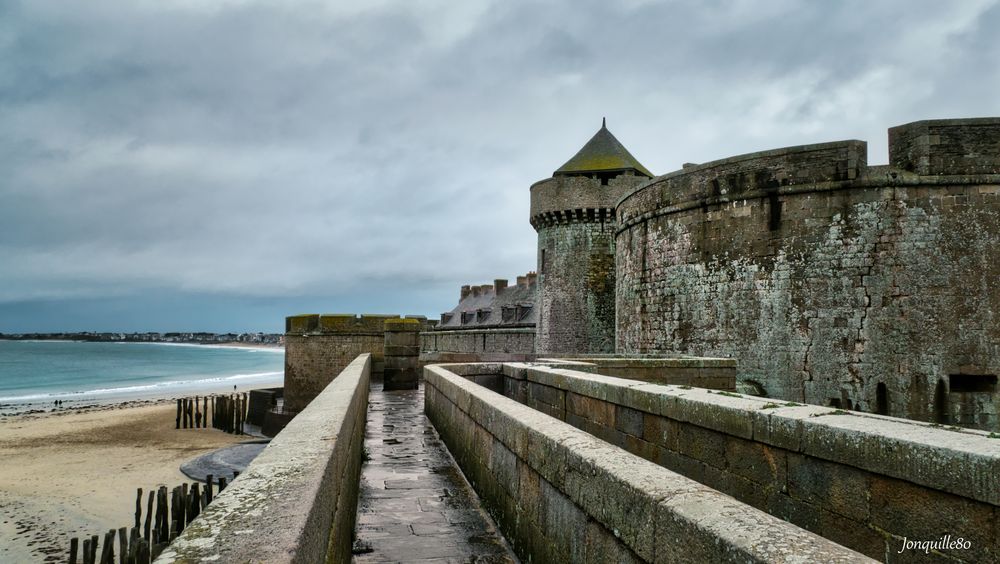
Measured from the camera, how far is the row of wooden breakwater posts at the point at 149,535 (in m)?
10.3

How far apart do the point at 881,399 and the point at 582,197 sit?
52.7 feet

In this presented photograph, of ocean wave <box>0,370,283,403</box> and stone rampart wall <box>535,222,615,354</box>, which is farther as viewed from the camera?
ocean wave <box>0,370,283,403</box>

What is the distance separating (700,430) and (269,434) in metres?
25.0

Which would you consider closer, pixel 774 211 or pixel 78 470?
pixel 774 211

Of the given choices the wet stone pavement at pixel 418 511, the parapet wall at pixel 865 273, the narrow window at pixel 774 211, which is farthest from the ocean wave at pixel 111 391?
the narrow window at pixel 774 211

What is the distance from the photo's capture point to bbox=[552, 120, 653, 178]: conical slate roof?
26.9 meters

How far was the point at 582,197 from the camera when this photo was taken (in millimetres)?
25906

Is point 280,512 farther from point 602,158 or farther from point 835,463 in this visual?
point 602,158

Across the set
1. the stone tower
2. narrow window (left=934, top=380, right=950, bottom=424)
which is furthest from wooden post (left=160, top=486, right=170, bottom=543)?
the stone tower

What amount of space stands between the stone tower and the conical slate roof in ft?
0.15

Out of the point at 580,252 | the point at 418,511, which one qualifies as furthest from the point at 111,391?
the point at 418,511

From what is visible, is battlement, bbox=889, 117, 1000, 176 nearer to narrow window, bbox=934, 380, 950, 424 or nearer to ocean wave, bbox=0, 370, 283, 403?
narrow window, bbox=934, 380, 950, 424

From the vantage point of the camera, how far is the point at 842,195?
1180cm

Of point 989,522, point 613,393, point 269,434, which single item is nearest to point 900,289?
point 613,393
